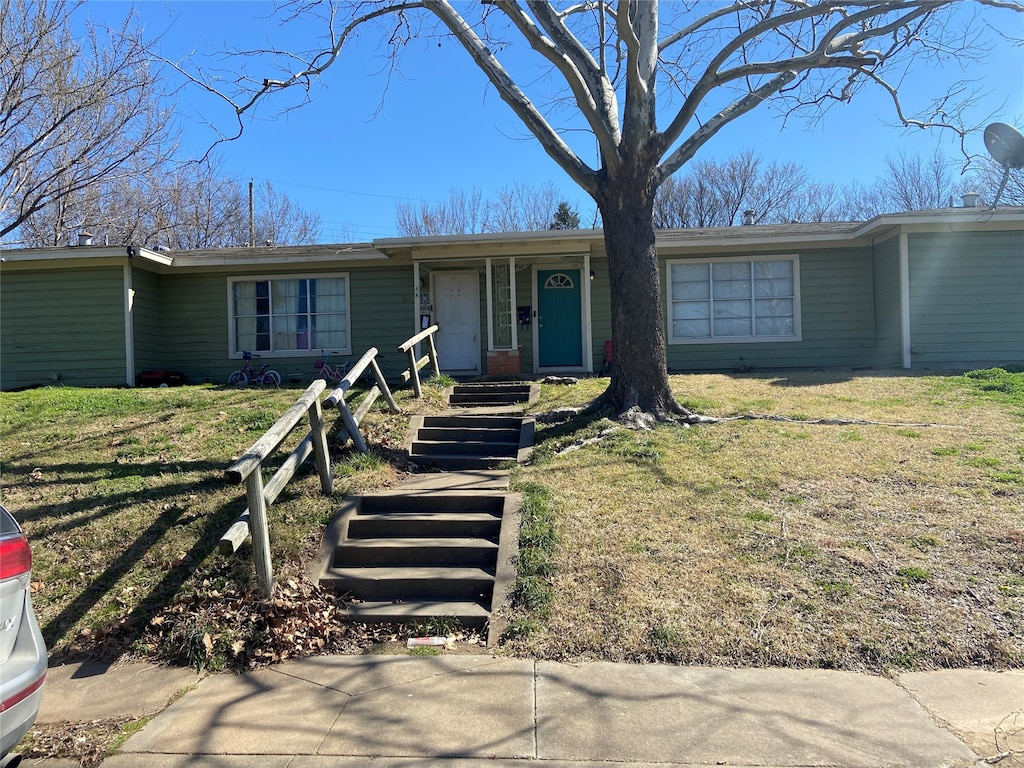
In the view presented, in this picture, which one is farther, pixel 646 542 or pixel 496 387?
pixel 496 387

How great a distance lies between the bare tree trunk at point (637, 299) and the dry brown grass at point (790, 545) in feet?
1.96

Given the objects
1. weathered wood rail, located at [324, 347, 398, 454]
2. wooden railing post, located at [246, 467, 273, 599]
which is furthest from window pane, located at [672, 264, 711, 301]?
wooden railing post, located at [246, 467, 273, 599]

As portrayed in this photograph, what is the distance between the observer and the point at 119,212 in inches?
890

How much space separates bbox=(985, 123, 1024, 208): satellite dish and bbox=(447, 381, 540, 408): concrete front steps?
21.0ft

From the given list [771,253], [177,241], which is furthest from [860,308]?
[177,241]

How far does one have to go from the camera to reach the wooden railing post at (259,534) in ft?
15.1

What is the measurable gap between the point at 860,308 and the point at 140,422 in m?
13.5

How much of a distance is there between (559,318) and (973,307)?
824 cm

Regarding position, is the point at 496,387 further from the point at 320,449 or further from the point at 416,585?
the point at 416,585

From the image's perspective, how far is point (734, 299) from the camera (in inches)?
544

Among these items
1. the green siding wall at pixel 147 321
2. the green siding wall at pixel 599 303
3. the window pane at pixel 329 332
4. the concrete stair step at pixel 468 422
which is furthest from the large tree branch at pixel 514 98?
the green siding wall at pixel 147 321

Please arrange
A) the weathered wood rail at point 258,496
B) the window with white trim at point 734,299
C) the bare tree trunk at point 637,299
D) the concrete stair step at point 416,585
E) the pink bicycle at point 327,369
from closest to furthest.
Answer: the weathered wood rail at point 258,496
the concrete stair step at point 416,585
the bare tree trunk at point 637,299
the pink bicycle at point 327,369
the window with white trim at point 734,299

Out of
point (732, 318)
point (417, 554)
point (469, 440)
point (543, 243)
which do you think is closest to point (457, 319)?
point (543, 243)

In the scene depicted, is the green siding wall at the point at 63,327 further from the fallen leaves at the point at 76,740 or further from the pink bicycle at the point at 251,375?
the fallen leaves at the point at 76,740
